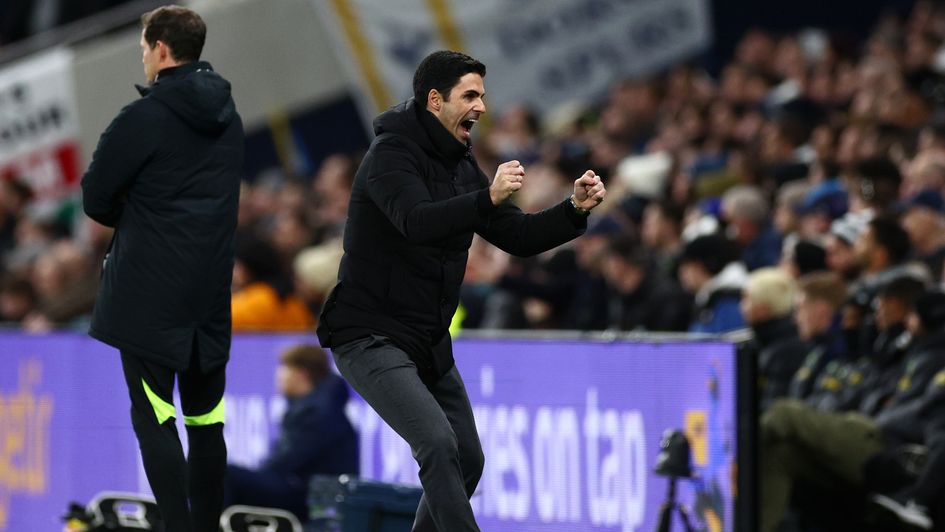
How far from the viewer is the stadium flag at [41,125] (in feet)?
50.0

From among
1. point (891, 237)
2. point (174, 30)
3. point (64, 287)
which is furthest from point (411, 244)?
point (64, 287)

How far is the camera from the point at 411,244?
608cm

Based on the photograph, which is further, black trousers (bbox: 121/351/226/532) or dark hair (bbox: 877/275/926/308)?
dark hair (bbox: 877/275/926/308)

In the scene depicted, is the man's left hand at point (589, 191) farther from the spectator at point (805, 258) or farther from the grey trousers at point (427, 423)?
the spectator at point (805, 258)

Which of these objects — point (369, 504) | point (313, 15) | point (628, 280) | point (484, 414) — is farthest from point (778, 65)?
point (369, 504)

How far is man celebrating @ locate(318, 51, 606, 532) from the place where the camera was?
19.2ft

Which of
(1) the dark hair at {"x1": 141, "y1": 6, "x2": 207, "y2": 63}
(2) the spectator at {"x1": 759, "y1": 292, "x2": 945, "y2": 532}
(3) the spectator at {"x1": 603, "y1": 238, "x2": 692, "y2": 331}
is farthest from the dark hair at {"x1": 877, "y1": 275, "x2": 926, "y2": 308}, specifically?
(1) the dark hair at {"x1": 141, "y1": 6, "x2": 207, "y2": 63}

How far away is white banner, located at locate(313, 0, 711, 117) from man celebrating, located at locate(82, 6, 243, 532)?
846 centimetres

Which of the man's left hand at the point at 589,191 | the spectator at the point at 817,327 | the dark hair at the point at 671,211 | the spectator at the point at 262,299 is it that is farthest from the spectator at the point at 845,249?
the man's left hand at the point at 589,191

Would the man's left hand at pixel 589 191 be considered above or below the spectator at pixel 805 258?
below

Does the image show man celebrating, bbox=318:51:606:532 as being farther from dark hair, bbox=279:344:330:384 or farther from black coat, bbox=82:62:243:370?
dark hair, bbox=279:344:330:384

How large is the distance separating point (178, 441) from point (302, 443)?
2.61 m

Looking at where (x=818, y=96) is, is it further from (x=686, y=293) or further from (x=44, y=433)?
(x=44, y=433)

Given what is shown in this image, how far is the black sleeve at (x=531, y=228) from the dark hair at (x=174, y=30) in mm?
1273
